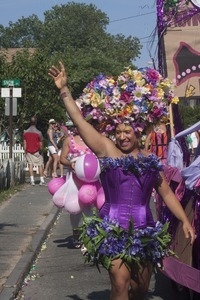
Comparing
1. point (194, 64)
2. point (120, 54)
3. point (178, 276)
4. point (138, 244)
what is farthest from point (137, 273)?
point (120, 54)

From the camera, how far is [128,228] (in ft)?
18.6

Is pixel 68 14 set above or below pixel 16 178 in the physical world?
above

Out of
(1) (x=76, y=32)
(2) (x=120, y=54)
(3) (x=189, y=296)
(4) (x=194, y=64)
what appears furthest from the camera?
(1) (x=76, y=32)

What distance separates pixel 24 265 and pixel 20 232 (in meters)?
2.76

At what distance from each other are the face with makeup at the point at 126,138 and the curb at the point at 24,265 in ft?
7.23

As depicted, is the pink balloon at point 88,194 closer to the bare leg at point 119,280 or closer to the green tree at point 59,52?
the bare leg at point 119,280

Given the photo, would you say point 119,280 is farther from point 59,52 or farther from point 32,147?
point 59,52

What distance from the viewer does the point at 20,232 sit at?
11477mm

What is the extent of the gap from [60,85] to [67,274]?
354 cm

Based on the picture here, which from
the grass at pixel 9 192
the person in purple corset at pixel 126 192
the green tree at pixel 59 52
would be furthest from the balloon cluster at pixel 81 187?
the green tree at pixel 59 52

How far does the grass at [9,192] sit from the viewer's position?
16.7 meters

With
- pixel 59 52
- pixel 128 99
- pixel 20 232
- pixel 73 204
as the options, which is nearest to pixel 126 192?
pixel 128 99

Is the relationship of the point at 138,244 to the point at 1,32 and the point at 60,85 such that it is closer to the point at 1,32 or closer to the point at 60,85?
the point at 60,85

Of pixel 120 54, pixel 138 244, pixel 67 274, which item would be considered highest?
pixel 120 54
